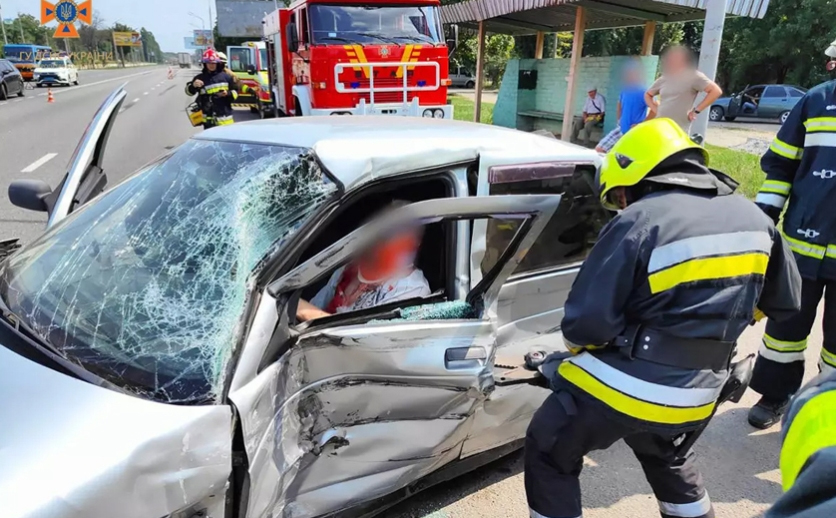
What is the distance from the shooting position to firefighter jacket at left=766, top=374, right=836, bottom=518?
772 mm

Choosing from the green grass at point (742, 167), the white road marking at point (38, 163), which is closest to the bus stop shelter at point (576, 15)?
the green grass at point (742, 167)

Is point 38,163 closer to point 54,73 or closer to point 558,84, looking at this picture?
point 558,84

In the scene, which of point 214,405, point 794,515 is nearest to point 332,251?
point 214,405

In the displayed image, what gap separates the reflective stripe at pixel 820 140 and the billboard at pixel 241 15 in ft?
103

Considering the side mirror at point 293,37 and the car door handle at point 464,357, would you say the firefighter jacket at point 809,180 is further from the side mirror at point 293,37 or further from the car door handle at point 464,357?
the side mirror at point 293,37

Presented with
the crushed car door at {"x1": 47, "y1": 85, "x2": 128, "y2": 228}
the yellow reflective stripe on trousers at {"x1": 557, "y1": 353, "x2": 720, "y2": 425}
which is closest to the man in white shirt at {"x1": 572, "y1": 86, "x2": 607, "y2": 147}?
the crushed car door at {"x1": 47, "y1": 85, "x2": 128, "y2": 228}

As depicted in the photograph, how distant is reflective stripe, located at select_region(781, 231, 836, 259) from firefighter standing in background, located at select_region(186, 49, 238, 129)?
6.75 meters

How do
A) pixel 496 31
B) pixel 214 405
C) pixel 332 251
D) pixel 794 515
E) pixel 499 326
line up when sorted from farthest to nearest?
pixel 496 31, pixel 499 326, pixel 332 251, pixel 214 405, pixel 794 515

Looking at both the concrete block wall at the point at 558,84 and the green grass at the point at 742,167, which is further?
the concrete block wall at the point at 558,84

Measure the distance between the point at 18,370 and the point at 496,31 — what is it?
14.7 meters

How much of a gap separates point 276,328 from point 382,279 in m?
0.62

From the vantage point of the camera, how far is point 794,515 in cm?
79

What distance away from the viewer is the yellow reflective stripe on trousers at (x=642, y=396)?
1.76 m

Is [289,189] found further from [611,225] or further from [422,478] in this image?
[422,478]
